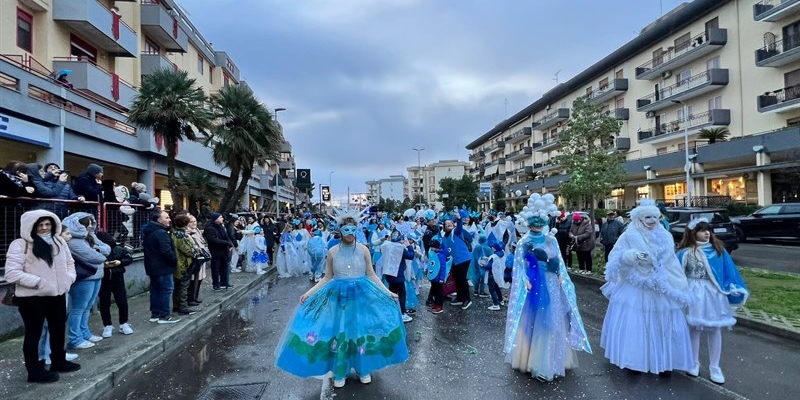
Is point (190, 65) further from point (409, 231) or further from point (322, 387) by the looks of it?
point (322, 387)

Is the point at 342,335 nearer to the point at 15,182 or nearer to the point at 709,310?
the point at 709,310

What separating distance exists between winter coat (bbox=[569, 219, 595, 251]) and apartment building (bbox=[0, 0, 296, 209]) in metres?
15.3

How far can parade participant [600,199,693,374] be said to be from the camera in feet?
Answer: 17.3

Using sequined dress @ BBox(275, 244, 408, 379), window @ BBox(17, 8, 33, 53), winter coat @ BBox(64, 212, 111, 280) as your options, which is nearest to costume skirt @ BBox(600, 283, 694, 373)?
sequined dress @ BBox(275, 244, 408, 379)

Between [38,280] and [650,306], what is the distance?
661 centimetres

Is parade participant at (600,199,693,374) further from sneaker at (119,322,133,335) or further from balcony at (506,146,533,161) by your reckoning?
balcony at (506,146,533,161)

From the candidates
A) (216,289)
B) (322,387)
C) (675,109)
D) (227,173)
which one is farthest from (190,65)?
(675,109)

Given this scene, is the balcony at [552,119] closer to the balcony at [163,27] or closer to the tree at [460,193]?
the tree at [460,193]

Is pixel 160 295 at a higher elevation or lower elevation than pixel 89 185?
lower

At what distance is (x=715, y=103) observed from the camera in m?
Answer: 33.0

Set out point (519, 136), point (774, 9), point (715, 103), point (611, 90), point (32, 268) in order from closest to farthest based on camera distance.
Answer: point (32, 268), point (774, 9), point (715, 103), point (611, 90), point (519, 136)

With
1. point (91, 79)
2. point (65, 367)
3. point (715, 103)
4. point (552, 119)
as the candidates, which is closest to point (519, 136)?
point (552, 119)

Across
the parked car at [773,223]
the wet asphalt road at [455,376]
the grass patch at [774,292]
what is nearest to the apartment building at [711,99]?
the parked car at [773,223]

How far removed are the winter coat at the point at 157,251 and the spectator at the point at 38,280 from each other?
215 cm
